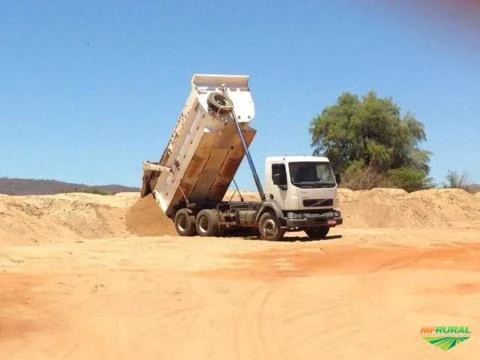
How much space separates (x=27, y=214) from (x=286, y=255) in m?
11.1

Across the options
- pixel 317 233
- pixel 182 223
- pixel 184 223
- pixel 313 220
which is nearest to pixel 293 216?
pixel 313 220

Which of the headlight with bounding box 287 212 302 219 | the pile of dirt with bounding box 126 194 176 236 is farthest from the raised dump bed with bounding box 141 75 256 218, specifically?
the headlight with bounding box 287 212 302 219

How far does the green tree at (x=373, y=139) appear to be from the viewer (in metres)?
50.2

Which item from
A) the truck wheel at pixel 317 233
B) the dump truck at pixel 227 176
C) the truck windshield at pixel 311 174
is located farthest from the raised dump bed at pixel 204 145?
the truck wheel at pixel 317 233

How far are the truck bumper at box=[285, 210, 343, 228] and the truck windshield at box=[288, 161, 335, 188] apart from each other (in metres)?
0.96

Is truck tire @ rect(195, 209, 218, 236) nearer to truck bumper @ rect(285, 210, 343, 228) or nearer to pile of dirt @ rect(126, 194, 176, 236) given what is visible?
pile of dirt @ rect(126, 194, 176, 236)

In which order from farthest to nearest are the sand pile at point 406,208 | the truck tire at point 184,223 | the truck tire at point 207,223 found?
the sand pile at point 406,208, the truck tire at point 184,223, the truck tire at point 207,223

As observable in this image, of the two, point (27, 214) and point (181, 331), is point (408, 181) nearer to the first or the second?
point (27, 214)

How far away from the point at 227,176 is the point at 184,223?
222 centimetres

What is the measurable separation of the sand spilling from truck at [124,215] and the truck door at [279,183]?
16.8 feet

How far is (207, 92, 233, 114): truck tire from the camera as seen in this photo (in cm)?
2144

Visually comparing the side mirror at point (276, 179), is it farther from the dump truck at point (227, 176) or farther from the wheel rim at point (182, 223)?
the wheel rim at point (182, 223)

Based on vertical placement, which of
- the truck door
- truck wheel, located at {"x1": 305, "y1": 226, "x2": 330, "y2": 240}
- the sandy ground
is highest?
the truck door

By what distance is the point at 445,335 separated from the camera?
28.4ft
